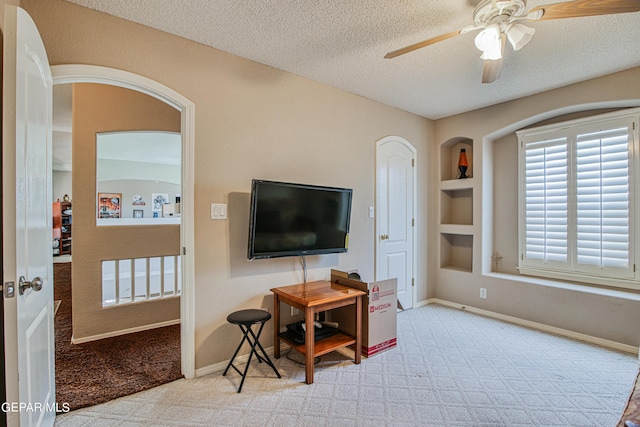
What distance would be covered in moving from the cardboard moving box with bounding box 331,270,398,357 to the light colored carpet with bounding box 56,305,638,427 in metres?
0.12

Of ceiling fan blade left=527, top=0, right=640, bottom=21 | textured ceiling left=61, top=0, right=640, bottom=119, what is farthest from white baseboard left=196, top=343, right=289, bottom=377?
ceiling fan blade left=527, top=0, right=640, bottom=21

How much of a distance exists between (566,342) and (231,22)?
163 inches

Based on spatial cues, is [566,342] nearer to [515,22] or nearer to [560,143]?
[560,143]

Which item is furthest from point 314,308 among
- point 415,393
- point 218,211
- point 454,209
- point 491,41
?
point 454,209

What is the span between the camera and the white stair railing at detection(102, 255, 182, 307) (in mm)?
3342

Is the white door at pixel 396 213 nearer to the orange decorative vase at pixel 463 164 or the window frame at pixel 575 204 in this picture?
the orange decorative vase at pixel 463 164

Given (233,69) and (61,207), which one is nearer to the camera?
(233,69)

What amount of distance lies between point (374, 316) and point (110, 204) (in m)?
8.37

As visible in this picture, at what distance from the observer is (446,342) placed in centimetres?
309

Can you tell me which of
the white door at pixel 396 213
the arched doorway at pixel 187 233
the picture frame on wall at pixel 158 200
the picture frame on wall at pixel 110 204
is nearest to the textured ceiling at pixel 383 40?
the arched doorway at pixel 187 233

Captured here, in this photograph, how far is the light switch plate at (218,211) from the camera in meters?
2.53

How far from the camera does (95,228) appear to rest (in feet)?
10.2

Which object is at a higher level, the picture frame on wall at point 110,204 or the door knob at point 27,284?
the picture frame on wall at point 110,204

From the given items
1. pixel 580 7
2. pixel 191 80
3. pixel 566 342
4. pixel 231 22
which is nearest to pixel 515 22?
pixel 580 7
